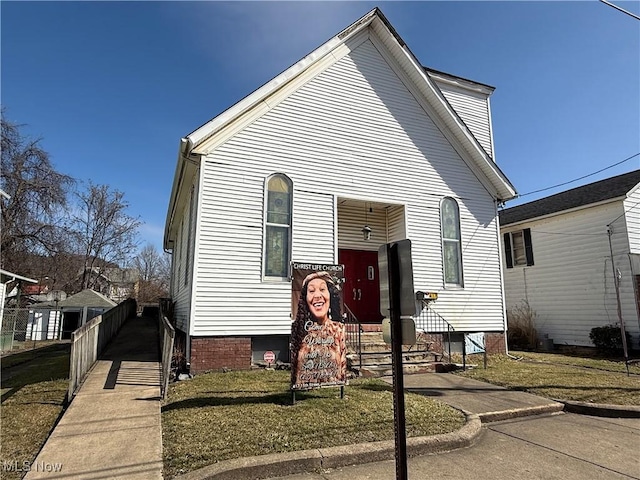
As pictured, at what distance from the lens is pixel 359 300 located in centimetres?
1323

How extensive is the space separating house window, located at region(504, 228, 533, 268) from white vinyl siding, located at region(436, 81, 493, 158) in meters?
6.27

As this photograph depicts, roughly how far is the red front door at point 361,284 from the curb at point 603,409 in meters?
6.34

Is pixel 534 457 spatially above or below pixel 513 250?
below

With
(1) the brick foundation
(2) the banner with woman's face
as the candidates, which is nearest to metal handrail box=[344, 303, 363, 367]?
(1) the brick foundation

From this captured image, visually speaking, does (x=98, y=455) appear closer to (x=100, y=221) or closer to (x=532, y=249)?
(x=532, y=249)

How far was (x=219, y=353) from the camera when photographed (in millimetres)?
9305

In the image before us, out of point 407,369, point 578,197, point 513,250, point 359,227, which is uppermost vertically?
point 578,197

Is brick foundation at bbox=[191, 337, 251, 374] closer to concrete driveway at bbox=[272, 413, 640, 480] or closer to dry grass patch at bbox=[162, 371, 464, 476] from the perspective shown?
dry grass patch at bbox=[162, 371, 464, 476]

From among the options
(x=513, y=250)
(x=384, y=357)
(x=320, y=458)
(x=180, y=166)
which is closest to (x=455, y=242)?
(x=384, y=357)

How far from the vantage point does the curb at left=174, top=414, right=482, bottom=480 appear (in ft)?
13.7

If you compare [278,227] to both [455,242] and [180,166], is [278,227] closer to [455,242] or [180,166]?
[180,166]

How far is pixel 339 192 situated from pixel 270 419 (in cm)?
699

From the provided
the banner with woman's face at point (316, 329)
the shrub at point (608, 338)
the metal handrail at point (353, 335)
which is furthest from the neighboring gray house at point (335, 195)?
the shrub at point (608, 338)
